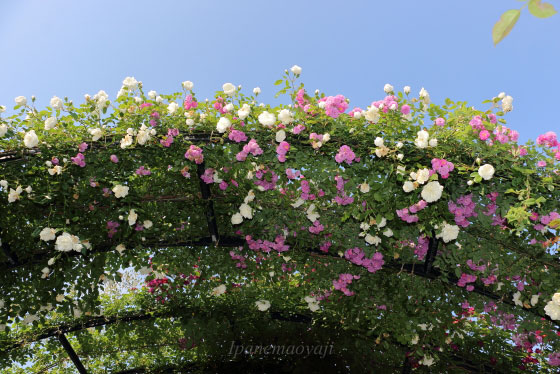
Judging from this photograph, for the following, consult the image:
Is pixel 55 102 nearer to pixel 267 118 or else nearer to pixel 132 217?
pixel 132 217

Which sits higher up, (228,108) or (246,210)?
(228,108)

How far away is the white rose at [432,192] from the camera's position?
3.61m

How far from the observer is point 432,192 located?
3.62 meters

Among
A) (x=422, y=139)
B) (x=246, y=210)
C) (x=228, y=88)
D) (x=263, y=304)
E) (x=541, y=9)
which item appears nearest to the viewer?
(x=541, y=9)

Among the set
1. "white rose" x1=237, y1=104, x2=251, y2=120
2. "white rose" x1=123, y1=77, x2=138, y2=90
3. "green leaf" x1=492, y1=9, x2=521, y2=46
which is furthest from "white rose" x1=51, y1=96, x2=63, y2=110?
"green leaf" x1=492, y1=9, x2=521, y2=46

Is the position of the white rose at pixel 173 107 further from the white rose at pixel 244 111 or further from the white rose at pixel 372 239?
the white rose at pixel 372 239

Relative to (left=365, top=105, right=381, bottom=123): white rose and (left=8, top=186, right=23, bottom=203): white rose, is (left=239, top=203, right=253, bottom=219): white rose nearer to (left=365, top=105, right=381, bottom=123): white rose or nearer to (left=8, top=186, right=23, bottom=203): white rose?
(left=365, top=105, right=381, bottom=123): white rose

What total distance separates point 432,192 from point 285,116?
4.62 ft

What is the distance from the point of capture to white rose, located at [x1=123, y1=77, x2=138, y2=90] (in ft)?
14.0

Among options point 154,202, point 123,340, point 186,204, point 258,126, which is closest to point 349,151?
point 258,126

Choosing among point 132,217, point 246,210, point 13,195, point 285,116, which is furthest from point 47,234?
point 285,116

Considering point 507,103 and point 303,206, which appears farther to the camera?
point 303,206

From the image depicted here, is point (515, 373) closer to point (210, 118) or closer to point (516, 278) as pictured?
point (516, 278)

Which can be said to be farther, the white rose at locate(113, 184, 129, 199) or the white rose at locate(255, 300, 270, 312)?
the white rose at locate(255, 300, 270, 312)
